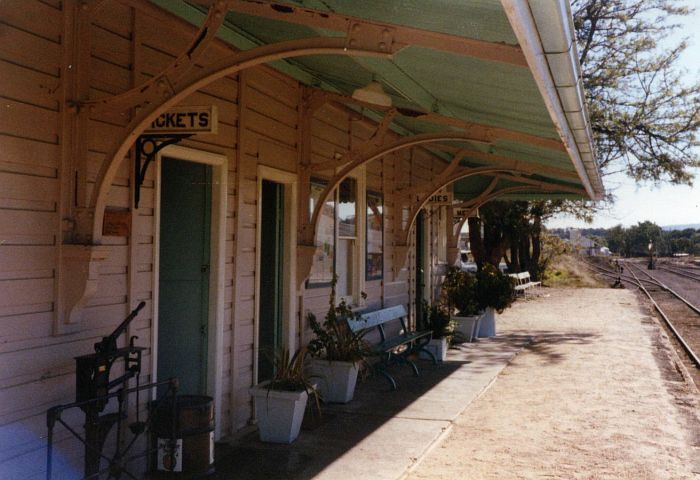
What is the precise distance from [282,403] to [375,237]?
4.10 meters

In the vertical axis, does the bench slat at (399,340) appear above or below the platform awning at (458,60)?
below

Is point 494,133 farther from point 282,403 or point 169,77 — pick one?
point 169,77

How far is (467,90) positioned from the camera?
6211mm

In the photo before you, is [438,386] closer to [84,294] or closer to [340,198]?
[340,198]

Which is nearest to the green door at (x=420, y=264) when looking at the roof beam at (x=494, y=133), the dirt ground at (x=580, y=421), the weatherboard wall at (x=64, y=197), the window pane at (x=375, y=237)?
the dirt ground at (x=580, y=421)

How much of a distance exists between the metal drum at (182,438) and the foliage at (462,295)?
759 centimetres

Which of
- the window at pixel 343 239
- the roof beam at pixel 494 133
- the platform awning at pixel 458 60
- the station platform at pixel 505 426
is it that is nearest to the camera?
the platform awning at pixel 458 60

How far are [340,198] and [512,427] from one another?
3.17 m

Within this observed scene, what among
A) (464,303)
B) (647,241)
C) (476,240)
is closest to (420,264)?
(464,303)

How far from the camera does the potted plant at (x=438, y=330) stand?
9852mm

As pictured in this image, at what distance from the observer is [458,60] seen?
5219 mm

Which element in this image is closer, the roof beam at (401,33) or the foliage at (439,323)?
the roof beam at (401,33)

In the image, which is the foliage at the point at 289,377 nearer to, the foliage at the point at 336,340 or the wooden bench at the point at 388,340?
the foliage at the point at 336,340

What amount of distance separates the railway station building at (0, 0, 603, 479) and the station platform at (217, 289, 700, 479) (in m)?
0.82
